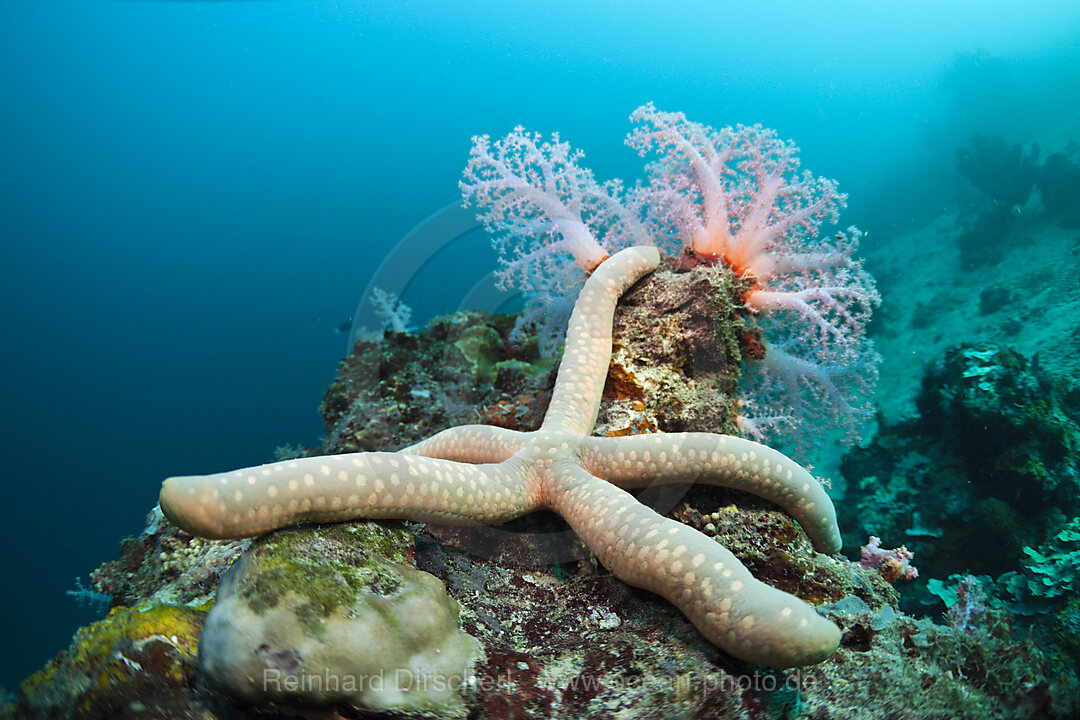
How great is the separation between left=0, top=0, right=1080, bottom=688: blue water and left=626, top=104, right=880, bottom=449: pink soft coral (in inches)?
907

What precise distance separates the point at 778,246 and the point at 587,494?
329 centimetres

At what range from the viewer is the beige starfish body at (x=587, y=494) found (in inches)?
70.7

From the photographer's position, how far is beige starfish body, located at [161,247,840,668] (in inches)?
70.7

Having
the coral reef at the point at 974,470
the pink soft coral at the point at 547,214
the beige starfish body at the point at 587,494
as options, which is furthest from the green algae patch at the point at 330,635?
the coral reef at the point at 974,470

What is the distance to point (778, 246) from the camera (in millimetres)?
4395

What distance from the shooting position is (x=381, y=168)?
50.2 meters

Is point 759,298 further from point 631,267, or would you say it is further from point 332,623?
point 332,623

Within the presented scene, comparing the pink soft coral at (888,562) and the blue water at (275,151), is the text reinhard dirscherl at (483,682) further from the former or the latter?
the blue water at (275,151)

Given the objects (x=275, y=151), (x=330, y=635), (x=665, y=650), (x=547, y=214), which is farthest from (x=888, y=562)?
(x=275, y=151)

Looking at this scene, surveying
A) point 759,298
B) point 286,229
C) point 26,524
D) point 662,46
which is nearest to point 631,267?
point 759,298

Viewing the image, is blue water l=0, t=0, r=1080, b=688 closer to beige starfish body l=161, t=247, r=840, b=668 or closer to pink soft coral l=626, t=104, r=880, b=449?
pink soft coral l=626, t=104, r=880, b=449

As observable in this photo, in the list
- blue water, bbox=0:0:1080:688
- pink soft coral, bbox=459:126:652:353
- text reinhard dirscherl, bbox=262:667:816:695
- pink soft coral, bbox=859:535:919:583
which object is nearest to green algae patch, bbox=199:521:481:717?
text reinhard dirscherl, bbox=262:667:816:695

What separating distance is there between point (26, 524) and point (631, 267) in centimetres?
3671

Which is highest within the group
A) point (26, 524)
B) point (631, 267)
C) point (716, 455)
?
point (631, 267)
